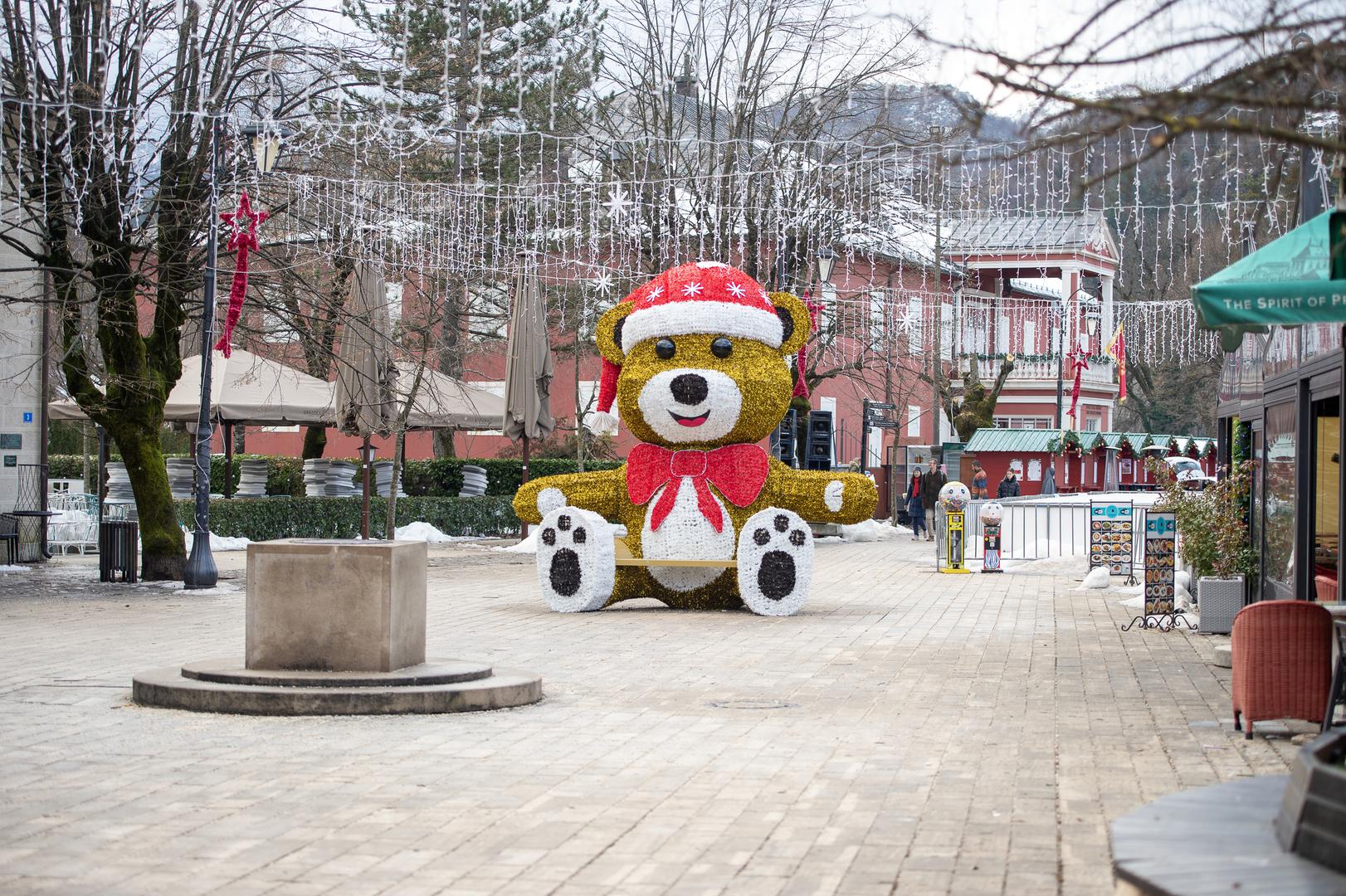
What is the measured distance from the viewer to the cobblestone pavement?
5.98 metres

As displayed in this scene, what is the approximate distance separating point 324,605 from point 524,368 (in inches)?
614

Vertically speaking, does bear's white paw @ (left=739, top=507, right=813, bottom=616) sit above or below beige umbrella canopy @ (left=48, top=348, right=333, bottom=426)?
Result: below

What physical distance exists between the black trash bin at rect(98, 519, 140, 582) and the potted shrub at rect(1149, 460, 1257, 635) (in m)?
12.0

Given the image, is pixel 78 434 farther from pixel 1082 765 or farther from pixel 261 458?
pixel 1082 765

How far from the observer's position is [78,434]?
149ft

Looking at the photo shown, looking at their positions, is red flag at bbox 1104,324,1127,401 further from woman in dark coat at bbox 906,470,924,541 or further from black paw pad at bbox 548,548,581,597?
black paw pad at bbox 548,548,581,597

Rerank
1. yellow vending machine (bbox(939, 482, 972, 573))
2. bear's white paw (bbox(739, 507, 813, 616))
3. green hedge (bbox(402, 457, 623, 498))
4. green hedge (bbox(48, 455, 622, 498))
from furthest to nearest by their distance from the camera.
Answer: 1. green hedge (bbox(402, 457, 623, 498))
2. green hedge (bbox(48, 455, 622, 498))
3. yellow vending machine (bbox(939, 482, 972, 573))
4. bear's white paw (bbox(739, 507, 813, 616))

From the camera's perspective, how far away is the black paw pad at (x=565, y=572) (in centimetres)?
1667

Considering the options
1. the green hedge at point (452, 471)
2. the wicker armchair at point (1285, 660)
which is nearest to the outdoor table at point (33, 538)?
the green hedge at point (452, 471)

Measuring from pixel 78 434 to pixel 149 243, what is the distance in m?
28.4

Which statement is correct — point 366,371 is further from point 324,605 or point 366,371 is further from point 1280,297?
point 1280,297

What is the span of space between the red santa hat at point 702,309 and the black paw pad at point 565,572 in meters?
1.58

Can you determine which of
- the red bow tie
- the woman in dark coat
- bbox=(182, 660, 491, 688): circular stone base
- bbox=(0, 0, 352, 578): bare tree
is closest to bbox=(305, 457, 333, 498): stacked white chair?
bbox=(0, 0, 352, 578): bare tree

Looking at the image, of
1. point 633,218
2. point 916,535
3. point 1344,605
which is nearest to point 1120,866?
point 1344,605
